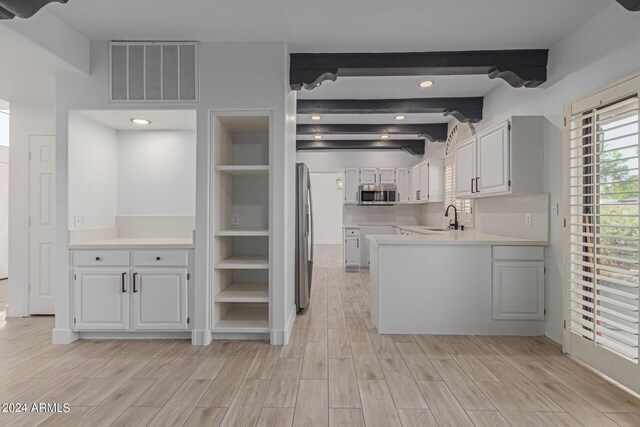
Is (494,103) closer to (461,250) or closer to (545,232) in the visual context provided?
(545,232)

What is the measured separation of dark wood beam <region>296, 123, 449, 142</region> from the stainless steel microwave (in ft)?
5.00

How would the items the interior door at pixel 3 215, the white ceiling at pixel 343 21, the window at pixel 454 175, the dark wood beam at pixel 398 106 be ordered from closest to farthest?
the white ceiling at pixel 343 21, the dark wood beam at pixel 398 106, the window at pixel 454 175, the interior door at pixel 3 215

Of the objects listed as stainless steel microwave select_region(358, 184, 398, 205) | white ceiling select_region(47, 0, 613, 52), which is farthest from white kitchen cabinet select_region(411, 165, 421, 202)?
white ceiling select_region(47, 0, 613, 52)

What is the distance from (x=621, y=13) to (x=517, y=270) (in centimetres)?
214

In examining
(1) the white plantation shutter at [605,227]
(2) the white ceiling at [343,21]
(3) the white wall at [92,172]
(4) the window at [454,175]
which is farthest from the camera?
(4) the window at [454,175]

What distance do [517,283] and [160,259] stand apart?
3.33 m

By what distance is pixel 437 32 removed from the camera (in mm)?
2969

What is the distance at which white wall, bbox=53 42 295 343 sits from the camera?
309cm

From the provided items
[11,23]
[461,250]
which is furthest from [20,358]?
[461,250]

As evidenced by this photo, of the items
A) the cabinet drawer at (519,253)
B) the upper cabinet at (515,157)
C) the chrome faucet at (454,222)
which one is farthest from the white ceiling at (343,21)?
the chrome faucet at (454,222)

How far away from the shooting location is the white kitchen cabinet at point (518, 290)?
3303 millimetres

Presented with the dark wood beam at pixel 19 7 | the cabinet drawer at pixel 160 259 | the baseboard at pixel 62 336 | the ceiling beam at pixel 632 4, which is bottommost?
the baseboard at pixel 62 336

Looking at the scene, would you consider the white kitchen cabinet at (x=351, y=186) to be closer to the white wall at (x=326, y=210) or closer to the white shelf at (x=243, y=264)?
the white shelf at (x=243, y=264)

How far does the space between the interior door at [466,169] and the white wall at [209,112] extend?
230 centimetres
